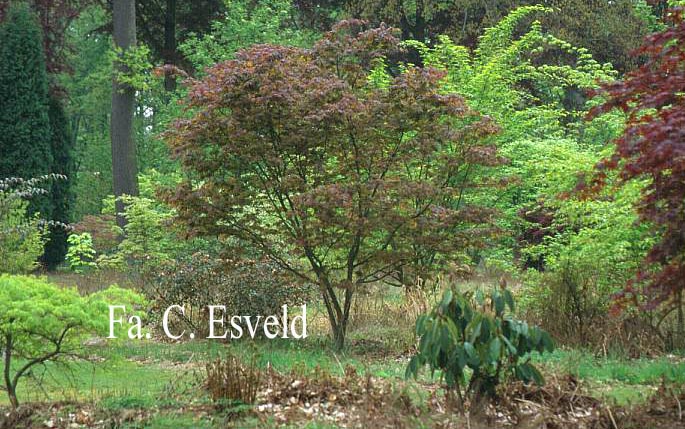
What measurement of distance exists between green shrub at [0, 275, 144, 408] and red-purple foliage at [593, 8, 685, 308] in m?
3.85

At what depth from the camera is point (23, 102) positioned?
22.7 meters

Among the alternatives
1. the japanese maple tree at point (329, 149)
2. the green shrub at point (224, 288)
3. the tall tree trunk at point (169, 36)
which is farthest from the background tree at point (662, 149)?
the tall tree trunk at point (169, 36)

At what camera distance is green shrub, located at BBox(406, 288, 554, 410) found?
5406 millimetres

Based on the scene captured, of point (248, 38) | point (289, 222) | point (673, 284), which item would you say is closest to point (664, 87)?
point (673, 284)

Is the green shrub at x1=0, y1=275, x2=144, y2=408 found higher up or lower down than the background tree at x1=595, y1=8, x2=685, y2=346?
lower down

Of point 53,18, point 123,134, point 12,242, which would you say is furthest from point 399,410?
point 53,18

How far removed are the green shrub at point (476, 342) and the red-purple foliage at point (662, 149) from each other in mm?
873

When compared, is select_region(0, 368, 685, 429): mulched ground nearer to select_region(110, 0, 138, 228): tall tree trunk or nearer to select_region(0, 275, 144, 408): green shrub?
select_region(0, 275, 144, 408): green shrub

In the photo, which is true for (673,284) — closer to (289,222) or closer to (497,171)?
(289,222)

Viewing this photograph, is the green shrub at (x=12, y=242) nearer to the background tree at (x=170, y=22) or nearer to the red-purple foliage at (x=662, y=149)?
the red-purple foliage at (x=662, y=149)

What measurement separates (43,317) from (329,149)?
469 cm

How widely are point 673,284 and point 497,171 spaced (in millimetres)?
10473

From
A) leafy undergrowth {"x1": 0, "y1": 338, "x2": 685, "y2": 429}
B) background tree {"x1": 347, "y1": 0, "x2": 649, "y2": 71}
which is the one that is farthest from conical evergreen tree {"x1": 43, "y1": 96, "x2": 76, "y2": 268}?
leafy undergrowth {"x1": 0, "y1": 338, "x2": 685, "y2": 429}

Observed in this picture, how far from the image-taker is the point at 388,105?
960 cm
